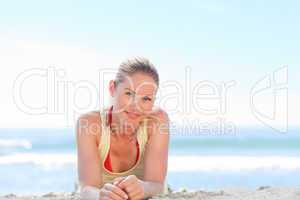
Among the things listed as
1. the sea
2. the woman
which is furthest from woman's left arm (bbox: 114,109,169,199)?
the sea

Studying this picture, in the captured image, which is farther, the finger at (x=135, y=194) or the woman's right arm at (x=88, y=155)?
the woman's right arm at (x=88, y=155)

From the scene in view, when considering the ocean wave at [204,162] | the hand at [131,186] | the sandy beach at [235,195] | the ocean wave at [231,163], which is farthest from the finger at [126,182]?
the ocean wave at [231,163]

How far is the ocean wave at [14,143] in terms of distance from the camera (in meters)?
15.5

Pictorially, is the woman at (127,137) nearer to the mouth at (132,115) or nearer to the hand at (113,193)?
the mouth at (132,115)

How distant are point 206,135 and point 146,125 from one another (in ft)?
43.7

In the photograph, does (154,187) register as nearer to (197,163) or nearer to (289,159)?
(197,163)

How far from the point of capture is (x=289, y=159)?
1332cm

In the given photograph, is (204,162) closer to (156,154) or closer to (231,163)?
(231,163)

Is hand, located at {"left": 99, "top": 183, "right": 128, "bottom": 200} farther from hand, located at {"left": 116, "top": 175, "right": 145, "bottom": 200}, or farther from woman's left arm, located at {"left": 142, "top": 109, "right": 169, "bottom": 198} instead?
woman's left arm, located at {"left": 142, "top": 109, "right": 169, "bottom": 198}

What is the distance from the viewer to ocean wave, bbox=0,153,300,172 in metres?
12.1

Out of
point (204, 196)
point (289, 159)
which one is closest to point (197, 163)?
point (289, 159)

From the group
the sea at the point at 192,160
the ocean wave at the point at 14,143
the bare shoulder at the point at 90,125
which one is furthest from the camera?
the ocean wave at the point at 14,143

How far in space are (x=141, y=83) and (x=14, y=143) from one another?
14.0m

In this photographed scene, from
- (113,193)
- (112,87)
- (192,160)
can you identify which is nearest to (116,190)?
(113,193)
